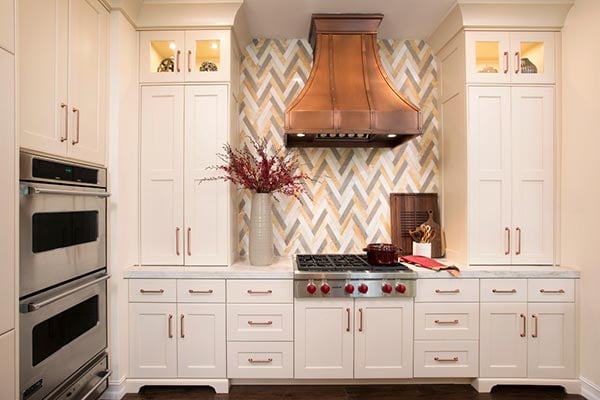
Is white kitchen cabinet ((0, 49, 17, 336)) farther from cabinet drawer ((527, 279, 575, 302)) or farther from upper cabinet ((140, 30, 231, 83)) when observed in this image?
cabinet drawer ((527, 279, 575, 302))

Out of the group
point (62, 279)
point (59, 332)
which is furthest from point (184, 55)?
point (59, 332)

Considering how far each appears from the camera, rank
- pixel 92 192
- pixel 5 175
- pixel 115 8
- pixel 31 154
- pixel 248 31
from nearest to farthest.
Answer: pixel 5 175, pixel 31 154, pixel 92 192, pixel 115 8, pixel 248 31

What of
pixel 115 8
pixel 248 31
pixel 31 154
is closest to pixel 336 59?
pixel 248 31

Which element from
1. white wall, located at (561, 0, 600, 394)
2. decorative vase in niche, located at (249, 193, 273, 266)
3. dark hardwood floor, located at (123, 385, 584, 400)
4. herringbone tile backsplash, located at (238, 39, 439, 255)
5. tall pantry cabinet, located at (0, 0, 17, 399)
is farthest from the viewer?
herringbone tile backsplash, located at (238, 39, 439, 255)

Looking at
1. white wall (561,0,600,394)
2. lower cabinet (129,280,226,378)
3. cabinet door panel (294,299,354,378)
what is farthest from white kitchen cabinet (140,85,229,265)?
white wall (561,0,600,394)

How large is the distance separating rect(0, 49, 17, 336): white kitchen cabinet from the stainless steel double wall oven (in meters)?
0.14

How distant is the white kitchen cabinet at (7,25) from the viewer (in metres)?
1.36

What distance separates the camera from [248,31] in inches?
117

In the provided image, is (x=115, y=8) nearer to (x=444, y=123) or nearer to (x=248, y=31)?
(x=248, y=31)

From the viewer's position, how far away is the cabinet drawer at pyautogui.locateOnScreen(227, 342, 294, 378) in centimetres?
243

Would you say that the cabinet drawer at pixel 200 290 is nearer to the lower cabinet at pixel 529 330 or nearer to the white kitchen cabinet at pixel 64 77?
the white kitchen cabinet at pixel 64 77

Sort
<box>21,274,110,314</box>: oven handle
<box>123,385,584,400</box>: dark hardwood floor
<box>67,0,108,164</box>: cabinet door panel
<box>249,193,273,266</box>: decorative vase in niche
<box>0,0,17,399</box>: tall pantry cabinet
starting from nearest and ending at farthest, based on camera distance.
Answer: <box>0,0,17,399</box>: tall pantry cabinet
<box>21,274,110,314</box>: oven handle
<box>67,0,108,164</box>: cabinet door panel
<box>123,385,584,400</box>: dark hardwood floor
<box>249,193,273,266</box>: decorative vase in niche

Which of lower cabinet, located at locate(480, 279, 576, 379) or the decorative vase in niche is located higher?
the decorative vase in niche

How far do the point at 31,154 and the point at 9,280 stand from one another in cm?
59
